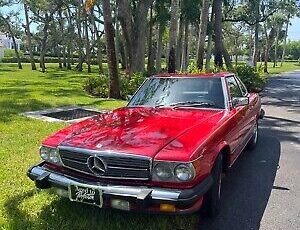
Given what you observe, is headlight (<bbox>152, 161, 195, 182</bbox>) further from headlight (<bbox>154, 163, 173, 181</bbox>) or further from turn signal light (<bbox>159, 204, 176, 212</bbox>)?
turn signal light (<bbox>159, 204, 176, 212</bbox>)

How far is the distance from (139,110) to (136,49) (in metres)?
15.5

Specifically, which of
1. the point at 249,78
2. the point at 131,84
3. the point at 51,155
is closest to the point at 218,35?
the point at 249,78

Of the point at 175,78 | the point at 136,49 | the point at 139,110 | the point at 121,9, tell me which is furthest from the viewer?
the point at 136,49

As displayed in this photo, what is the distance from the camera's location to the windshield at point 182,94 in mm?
5184

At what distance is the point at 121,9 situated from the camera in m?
18.6

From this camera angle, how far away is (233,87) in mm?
5988

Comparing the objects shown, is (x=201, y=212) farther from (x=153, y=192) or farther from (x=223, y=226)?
(x=153, y=192)

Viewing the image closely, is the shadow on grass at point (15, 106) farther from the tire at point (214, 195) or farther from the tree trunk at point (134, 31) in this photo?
the tree trunk at point (134, 31)

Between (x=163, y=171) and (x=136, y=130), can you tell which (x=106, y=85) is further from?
(x=163, y=171)

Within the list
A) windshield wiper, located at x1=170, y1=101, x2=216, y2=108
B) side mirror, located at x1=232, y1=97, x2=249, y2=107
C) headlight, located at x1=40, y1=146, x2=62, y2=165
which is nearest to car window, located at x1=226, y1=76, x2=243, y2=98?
side mirror, located at x1=232, y1=97, x2=249, y2=107

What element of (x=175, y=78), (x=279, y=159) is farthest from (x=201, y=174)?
(x=279, y=159)

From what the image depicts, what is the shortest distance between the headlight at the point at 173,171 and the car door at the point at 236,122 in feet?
4.61

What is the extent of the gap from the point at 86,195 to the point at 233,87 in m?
3.36

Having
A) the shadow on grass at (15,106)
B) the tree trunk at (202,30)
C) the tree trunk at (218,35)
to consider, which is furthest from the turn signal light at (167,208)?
the tree trunk at (218,35)
